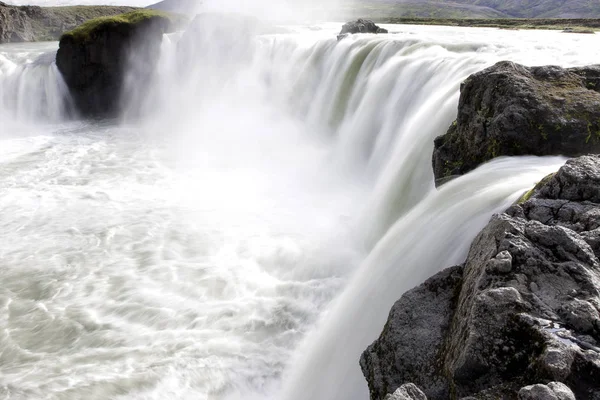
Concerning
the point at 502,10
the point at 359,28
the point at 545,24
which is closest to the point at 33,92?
the point at 359,28

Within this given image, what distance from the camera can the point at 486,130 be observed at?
661 centimetres

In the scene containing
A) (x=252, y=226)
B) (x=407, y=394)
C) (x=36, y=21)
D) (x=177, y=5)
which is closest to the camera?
(x=407, y=394)

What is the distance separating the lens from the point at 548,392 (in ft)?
7.76

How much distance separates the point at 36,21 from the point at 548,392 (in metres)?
59.5

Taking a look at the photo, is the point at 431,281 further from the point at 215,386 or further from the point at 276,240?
the point at 276,240

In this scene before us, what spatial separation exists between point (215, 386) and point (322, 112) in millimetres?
11830

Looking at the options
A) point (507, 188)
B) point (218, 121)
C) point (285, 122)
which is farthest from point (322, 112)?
point (507, 188)

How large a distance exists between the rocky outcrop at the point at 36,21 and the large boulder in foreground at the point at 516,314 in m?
50.9

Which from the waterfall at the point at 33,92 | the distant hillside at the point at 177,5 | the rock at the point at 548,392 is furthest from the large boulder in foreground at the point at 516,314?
the distant hillside at the point at 177,5

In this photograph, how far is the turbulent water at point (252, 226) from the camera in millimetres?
6133

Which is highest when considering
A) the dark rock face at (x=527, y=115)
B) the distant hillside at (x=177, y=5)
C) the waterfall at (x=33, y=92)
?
the distant hillside at (x=177, y=5)

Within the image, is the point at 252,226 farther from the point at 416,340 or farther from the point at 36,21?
the point at 36,21

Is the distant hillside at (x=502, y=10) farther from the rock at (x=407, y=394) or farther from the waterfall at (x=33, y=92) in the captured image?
the rock at (x=407, y=394)

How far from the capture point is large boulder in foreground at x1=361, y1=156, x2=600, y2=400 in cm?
263
